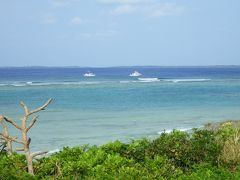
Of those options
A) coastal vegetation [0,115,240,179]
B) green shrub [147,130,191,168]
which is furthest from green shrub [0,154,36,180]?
green shrub [147,130,191,168]

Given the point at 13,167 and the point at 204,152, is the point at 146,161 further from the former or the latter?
the point at 13,167

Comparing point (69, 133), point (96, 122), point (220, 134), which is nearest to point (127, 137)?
point (69, 133)

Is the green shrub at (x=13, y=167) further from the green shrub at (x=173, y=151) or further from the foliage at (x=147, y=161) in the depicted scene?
the green shrub at (x=173, y=151)

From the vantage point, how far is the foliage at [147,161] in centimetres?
591

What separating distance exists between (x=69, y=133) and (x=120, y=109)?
13710 millimetres

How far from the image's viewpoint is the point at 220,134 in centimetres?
846

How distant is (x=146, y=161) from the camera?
6562 millimetres

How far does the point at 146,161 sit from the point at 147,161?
91 mm

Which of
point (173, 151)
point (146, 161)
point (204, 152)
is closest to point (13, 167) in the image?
point (146, 161)

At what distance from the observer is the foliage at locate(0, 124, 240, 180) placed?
233 inches

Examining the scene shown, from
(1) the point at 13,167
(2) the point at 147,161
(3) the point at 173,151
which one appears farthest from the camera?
(3) the point at 173,151

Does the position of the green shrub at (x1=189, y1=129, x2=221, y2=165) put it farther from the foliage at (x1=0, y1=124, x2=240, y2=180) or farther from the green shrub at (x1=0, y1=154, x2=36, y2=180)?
the green shrub at (x1=0, y1=154, x2=36, y2=180)

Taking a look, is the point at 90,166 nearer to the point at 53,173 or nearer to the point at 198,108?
the point at 53,173

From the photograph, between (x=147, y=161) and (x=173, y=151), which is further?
(x=173, y=151)
